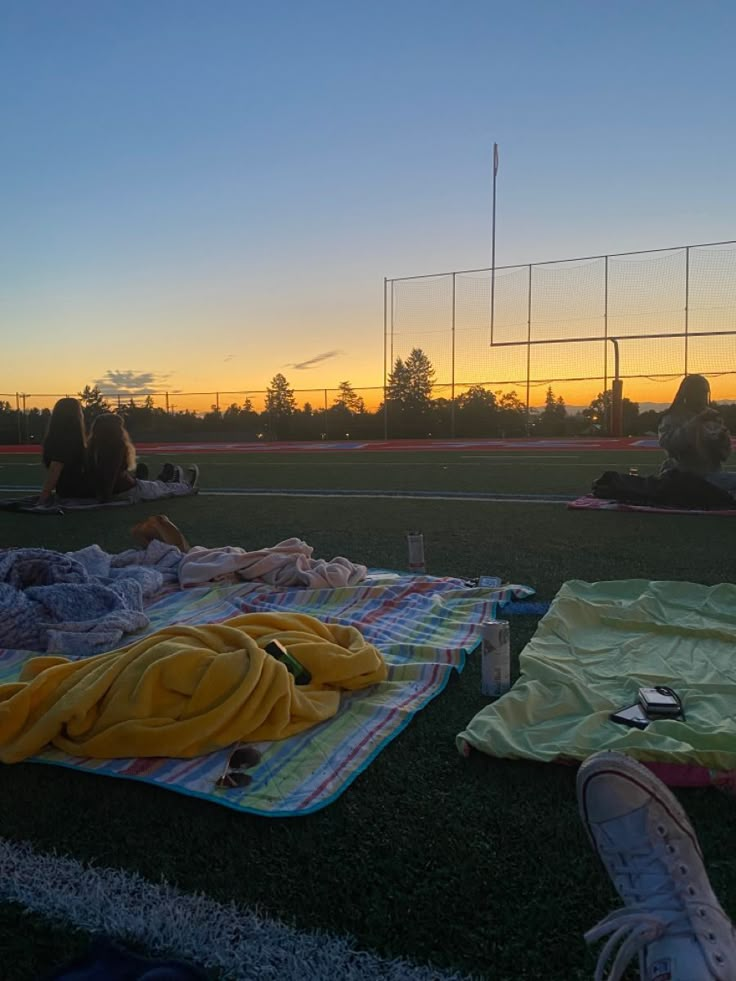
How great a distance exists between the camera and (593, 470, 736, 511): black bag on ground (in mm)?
7016

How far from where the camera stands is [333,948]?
130 cm

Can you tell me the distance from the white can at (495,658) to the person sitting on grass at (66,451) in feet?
22.9

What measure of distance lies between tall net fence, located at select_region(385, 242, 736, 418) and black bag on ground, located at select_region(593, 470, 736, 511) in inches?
662

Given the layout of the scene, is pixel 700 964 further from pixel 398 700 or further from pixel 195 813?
pixel 398 700

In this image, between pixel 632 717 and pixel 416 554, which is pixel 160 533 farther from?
pixel 632 717

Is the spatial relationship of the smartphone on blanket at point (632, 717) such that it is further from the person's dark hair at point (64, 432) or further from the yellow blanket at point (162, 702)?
the person's dark hair at point (64, 432)

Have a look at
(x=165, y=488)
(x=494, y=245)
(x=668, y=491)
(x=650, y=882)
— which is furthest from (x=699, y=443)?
(x=494, y=245)

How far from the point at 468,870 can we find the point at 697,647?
6.46ft

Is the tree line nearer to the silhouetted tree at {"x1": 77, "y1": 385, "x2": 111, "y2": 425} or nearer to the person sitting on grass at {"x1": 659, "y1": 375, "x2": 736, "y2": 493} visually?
the silhouetted tree at {"x1": 77, "y1": 385, "x2": 111, "y2": 425}

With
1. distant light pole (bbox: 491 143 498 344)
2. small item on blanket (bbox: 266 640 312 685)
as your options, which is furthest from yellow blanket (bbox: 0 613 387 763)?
distant light pole (bbox: 491 143 498 344)

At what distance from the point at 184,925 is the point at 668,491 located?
695cm

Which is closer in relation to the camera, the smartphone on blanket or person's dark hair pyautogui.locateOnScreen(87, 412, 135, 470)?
the smartphone on blanket

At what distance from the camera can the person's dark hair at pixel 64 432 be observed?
805 cm

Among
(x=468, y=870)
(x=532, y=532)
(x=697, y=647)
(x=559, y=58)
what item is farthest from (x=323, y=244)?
(x=468, y=870)
